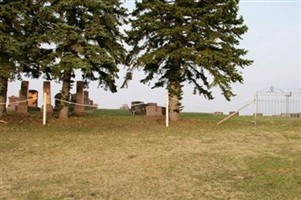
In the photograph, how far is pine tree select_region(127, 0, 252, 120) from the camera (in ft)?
60.1

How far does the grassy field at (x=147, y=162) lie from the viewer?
7941mm

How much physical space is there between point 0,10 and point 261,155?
12326 millimetres

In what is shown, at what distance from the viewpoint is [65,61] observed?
55.5ft

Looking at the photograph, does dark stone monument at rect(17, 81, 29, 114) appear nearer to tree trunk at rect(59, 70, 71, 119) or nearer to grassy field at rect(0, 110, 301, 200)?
tree trunk at rect(59, 70, 71, 119)

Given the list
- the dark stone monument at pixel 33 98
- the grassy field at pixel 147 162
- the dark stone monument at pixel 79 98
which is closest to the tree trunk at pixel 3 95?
the grassy field at pixel 147 162

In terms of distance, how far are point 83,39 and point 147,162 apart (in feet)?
29.3

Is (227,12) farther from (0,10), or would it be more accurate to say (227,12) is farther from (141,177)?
(141,177)

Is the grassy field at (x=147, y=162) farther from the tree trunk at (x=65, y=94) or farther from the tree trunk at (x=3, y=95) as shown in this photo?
the tree trunk at (x=3, y=95)

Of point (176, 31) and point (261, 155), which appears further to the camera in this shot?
point (176, 31)

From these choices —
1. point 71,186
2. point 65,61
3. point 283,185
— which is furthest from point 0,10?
point 283,185

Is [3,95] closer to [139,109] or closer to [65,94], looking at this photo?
[65,94]

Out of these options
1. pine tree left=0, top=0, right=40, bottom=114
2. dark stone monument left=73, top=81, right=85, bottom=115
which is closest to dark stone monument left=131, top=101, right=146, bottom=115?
dark stone monument left=73, top=81, right=85, bottom=115

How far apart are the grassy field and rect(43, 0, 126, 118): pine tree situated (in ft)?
8.53

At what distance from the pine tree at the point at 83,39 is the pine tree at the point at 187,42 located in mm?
1081
